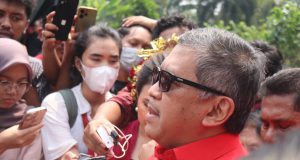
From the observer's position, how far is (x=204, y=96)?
77.1 inches

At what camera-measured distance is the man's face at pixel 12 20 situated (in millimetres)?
3807

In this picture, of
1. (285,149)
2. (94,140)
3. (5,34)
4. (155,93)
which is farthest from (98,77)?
(285,149)

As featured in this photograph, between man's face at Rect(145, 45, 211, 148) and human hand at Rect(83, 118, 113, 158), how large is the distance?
0.79 meters

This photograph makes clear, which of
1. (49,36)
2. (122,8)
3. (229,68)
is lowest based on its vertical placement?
(122,8)

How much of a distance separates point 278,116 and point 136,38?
6.56ft

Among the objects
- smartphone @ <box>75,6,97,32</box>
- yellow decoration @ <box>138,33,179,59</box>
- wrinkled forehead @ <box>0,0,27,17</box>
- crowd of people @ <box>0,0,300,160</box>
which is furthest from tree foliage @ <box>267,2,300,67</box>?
yellow decoration @ <box>138,33,179,59</box>

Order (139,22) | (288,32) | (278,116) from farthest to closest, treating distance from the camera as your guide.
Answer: (288,32)
(139,22)
(278,116)

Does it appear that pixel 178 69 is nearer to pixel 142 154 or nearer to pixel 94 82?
pixel 142 154

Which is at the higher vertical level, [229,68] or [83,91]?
[229,68]

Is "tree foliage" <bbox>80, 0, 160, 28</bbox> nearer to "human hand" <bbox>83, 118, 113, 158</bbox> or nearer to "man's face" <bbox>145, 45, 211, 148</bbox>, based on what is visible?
"human hand" <bbox>83, 118, 113, 158</bbox>

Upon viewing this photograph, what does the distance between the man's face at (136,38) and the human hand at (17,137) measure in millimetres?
1658

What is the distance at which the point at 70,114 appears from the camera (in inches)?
132

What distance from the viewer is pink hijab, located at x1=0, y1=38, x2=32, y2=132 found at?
126 inches

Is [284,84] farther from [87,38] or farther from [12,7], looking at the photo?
[12,7]
